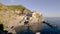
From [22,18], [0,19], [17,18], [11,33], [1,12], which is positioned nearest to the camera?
[11,33]

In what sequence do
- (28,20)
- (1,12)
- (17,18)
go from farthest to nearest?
(28,20) → (17,18) → (1,12)

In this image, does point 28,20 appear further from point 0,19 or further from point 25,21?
point 0,19

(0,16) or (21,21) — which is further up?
(0,16)

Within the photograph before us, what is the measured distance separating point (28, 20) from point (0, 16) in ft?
221

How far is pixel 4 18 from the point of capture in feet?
432

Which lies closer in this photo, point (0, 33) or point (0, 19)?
point (0, 33)

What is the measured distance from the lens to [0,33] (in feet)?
274

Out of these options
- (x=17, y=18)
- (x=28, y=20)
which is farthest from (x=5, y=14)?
(x=28, y=20)

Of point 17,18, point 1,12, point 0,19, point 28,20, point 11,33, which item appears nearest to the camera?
point 11,33

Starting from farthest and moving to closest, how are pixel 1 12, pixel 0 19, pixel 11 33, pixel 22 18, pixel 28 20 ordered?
pixel 28 20
pixel 22 18
pixel 1 12
pixel 0 19
pixel 11 33

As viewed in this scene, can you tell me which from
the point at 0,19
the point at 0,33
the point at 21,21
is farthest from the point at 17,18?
the point at 0,33

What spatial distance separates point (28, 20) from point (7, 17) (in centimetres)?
5949

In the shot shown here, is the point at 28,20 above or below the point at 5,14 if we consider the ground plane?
below

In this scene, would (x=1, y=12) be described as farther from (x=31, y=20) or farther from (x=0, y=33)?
(x=31, y=20)
